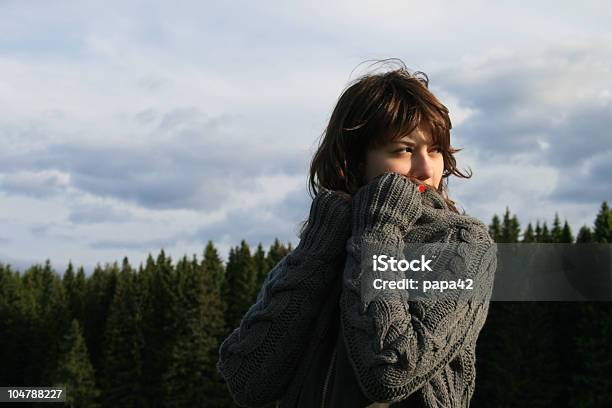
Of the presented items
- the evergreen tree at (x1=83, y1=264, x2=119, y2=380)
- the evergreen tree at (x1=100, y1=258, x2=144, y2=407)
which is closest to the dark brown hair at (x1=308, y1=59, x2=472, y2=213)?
the evergreen tree at (x1=100, y1=258, x2=144, y2=407)

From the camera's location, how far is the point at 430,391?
11.0ft

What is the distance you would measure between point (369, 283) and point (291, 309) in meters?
0.41

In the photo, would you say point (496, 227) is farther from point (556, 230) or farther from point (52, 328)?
point (52, 328)

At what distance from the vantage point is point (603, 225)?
50.8 m

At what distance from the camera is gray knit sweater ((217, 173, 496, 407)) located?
10.7ft

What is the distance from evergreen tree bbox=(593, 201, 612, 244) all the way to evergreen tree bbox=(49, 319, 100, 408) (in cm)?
4516

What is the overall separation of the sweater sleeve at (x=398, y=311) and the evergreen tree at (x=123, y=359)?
253 ft

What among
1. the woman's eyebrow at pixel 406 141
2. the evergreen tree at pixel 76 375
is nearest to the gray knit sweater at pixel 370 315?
the woman's eyebrow at pixel 406 141

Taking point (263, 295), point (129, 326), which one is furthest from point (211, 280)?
point (263, 295)

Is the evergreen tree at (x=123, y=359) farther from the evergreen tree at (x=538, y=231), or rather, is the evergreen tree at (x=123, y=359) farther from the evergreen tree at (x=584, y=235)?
the evergreen tree at (x=584, y=235)

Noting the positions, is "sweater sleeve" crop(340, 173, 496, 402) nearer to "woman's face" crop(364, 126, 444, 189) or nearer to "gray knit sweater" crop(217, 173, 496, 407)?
"gray knit sweater" crop(217, 173, 496, 407)

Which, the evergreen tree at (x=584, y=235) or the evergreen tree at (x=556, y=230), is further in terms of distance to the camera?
the evergreen tree at (x=556, y=230)

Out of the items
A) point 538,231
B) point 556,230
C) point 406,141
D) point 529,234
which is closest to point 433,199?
point 406,141

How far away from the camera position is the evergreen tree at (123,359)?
7862 cm
